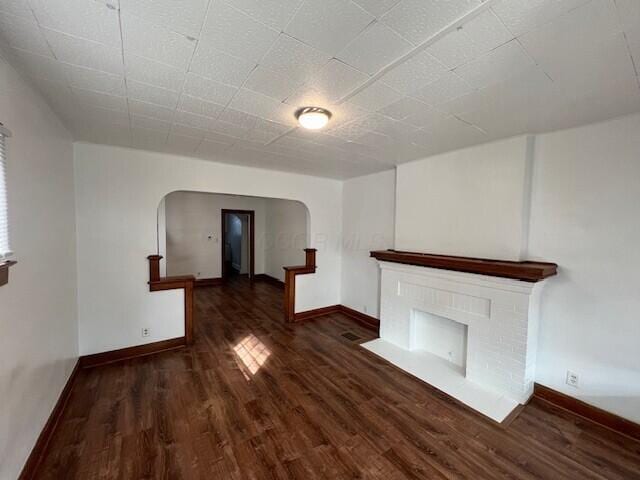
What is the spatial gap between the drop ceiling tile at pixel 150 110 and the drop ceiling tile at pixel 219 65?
0.69 meters

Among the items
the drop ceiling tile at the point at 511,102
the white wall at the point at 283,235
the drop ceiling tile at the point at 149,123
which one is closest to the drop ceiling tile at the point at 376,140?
the drop ceiling tile at the point at 511,102

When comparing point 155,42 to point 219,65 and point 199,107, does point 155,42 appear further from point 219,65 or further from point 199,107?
point 199,107

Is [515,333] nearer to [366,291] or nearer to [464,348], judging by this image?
[464,348]

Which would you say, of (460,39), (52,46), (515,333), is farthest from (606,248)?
(52,46)

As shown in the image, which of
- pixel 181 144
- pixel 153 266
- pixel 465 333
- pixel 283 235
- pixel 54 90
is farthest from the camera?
pixel 283 235

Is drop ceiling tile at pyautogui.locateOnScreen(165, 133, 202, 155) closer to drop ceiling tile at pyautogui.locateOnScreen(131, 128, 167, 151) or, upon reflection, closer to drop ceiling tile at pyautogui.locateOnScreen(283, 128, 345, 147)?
drop ceiling tile at pyautogui.locateOnScreen(131, 128, 167, 151)

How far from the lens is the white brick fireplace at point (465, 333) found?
232 cm

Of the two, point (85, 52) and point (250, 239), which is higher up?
point (85, 52)

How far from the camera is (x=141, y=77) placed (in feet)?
5.07

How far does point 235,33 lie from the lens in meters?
1.19

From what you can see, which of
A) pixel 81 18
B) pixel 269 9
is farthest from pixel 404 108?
pixel 81 18

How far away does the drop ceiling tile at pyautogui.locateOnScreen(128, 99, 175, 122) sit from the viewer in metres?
1.90

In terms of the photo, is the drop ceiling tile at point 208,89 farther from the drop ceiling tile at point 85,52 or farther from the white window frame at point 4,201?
the white window frame at point 4,201

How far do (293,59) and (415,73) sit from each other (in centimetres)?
70
